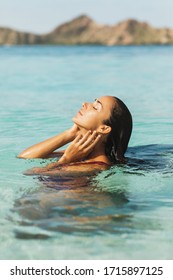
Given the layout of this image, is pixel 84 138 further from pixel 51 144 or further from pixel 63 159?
pixel 51 144

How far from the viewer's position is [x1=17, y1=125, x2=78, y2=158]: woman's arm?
6340mm

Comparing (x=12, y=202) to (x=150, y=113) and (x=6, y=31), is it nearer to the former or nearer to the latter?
(x=150, y=113)

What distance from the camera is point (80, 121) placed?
5.93 meters

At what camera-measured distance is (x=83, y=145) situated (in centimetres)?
595

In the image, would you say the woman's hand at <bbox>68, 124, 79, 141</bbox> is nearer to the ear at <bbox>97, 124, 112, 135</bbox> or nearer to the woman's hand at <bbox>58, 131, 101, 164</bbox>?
the woman's hand at <bbox>58, 131, 101, 164</bbox>

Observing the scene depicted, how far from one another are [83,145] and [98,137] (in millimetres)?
175

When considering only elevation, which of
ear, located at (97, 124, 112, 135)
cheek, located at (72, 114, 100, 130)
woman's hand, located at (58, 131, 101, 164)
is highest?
cheek, located at (72, 114, 100, 130)

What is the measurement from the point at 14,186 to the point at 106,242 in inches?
70.5

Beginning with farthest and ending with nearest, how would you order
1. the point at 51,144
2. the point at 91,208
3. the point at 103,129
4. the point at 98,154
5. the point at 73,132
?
the point at 51,144 < the point at 73,132 < the point at 98,154 < the point at 103,129 < the point at 91,208

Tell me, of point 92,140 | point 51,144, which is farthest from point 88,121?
point 51,144

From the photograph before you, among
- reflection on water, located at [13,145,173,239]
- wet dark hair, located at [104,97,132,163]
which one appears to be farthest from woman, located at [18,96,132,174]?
reflection on water, located at [13,145,173,239]

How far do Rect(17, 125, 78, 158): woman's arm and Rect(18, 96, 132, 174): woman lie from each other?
91 mm

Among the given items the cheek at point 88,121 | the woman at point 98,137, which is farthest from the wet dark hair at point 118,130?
the cheek at point 88,121
